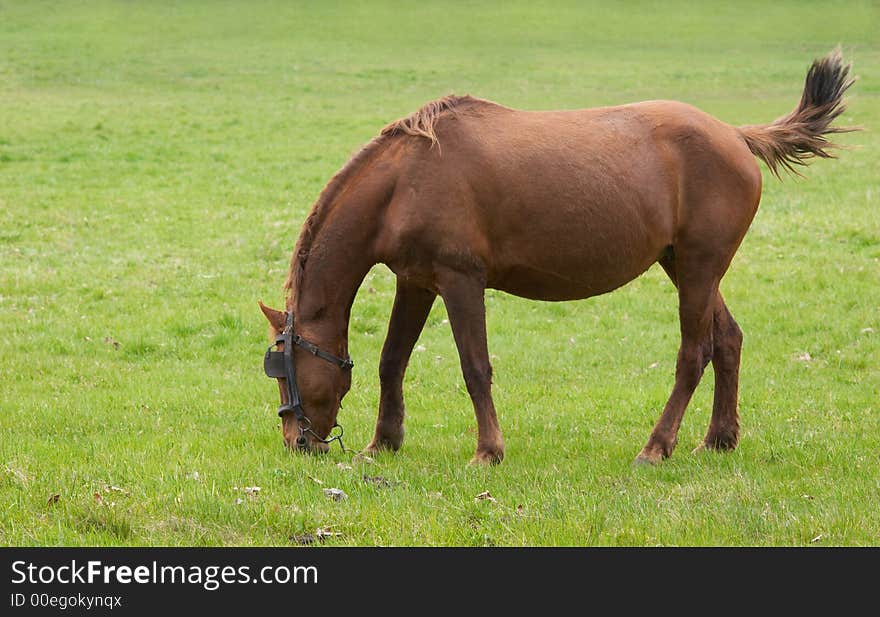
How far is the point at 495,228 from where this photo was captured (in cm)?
805

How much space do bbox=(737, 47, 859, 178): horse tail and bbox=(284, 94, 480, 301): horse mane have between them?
2.79 metres

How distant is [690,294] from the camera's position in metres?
8.47

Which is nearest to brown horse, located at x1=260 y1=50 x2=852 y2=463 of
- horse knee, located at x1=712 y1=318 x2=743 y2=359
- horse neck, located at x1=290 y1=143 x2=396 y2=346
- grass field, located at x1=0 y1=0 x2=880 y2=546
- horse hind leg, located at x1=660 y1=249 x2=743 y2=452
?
horse neck, located at x1=290 y1=143 x2=396 y2=346

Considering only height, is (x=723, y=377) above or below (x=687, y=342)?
below

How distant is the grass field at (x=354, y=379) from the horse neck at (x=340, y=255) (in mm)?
1060

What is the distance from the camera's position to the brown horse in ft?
26.2

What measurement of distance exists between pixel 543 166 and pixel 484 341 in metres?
1.41

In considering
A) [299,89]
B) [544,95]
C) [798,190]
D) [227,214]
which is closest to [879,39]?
[544,95]

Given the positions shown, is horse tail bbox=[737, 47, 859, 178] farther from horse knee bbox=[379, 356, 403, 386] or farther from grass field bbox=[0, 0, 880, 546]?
horse knee bbox=[379, 356, 403, 386]

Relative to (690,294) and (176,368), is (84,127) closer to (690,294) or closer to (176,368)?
(176,368)

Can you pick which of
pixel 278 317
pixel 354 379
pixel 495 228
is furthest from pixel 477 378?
pixel 354 379

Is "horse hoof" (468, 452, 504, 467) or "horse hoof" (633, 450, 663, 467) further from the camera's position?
"horse hoof" (633, 450, 663, 467)

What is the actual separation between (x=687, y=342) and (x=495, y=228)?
6.24 ft

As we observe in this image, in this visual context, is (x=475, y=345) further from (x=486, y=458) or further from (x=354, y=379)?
(x=354, y=379)
